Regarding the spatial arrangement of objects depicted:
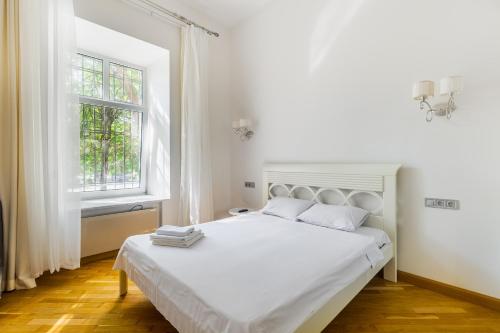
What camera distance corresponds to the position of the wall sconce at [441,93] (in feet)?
5.99

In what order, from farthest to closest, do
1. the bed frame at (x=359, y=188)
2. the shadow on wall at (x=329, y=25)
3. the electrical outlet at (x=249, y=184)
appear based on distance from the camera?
the electrical outlet at (x=249, y=184), the shadow on wall at (x=329, y=25), the bed frame at (x=359, y=188)

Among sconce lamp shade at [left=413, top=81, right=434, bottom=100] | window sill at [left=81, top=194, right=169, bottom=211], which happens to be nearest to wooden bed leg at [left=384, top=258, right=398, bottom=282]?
sconce lamp shade at [left=413, top=81, right=434, bottom=100]

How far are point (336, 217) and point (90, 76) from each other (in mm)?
3440

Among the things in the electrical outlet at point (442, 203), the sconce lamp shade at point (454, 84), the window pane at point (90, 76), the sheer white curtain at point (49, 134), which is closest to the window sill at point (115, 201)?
the sheer white curtain at point (49, 134)

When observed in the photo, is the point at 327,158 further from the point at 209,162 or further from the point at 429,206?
the point at 209,162

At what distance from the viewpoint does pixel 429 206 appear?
85.0 inches

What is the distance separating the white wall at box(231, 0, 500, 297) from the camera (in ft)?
6.26

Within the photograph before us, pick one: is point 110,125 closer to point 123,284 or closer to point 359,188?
point 123,284

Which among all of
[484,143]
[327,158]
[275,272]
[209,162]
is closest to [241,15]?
[209,162]

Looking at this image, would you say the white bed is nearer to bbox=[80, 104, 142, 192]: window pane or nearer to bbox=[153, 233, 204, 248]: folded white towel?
bbox=[153, 233, 204, 248]: folded white towel

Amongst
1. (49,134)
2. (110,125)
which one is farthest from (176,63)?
(49,134)

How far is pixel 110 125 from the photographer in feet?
10.7

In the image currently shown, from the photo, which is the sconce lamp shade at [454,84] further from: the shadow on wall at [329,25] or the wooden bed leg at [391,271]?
the wooden bed leg at [391,271]

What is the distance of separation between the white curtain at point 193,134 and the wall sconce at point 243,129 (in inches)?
18.7
